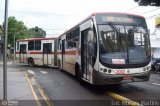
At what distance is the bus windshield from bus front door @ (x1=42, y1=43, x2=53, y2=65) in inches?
714

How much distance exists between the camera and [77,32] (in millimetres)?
17609

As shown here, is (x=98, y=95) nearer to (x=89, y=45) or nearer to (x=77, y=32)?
(x=89, y=45)

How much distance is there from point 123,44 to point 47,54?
62.3 ft

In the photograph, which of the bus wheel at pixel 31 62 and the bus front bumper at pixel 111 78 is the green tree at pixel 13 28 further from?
the bus front bumper at pixel 111 78

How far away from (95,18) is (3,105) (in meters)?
5.71

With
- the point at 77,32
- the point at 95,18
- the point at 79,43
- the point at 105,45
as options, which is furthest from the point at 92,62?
the point at 77,32

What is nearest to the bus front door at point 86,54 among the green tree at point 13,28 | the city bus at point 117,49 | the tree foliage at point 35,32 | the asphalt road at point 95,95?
the city bus at point 117,49

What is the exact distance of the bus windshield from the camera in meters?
13.1

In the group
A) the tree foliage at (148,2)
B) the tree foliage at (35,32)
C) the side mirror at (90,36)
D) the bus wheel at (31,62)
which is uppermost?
the tree foliage at (35,32)

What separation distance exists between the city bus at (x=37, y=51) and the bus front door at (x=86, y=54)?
587 inches

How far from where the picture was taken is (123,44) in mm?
13289

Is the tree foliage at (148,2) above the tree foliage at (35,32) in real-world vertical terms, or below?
below

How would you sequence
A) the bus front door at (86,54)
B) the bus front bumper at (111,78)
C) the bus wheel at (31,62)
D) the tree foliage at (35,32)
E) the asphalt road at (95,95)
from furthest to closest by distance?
the tree foliage at (35,32), the bus wheel at (31,62), the bus front door at (86,54), the bus front bumper at (111,78), the asphalt road at (95,95)

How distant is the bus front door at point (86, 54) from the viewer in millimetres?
14281
